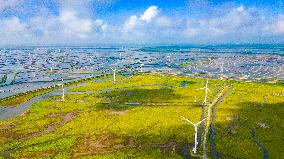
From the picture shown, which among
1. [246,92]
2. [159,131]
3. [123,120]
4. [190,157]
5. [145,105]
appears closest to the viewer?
[190,157]

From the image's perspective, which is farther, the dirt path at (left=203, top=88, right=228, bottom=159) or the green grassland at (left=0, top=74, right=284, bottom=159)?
the dirt path at (left=203, top=88, right=228, bottom=159)

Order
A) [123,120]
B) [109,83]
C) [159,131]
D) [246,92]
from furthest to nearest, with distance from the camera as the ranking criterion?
[109,83]
[246,92]
[123,120]
[159,131]

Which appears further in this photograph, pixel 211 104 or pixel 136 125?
pixel 211 104

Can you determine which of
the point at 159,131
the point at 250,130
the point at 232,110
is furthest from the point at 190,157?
the point at 232,110

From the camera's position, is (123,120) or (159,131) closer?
(159,131)

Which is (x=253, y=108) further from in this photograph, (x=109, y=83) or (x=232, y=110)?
(x=109, y=83)

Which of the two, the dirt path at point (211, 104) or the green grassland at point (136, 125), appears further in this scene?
the dirt path at point (211, 104)

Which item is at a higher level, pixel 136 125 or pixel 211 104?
pixel 211 104

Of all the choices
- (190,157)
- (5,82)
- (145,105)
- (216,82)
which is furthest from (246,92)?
(5,82)
